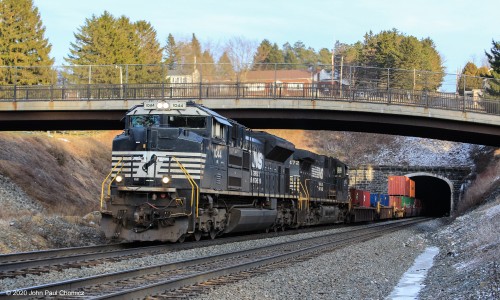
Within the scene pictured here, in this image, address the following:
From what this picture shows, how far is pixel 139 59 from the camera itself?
5775 centimetres

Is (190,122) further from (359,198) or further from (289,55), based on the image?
(289,55)

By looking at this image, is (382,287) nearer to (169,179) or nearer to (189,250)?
(189,250)

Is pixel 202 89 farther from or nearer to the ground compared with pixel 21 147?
farther from the ground

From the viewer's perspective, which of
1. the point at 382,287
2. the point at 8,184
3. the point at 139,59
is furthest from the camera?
the point at 139,59

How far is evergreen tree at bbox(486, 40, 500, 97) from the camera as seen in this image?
31.2 metres

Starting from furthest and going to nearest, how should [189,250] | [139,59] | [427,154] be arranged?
[427,154] → [139,59] → [189,250]

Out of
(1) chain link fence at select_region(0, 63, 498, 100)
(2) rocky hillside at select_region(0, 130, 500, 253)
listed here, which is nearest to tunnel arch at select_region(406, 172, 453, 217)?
(2) rocky hillside at select_region(0, 130, 500, 253)

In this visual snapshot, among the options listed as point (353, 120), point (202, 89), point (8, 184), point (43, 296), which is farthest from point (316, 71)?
point (43, 296)

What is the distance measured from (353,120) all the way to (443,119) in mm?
4491

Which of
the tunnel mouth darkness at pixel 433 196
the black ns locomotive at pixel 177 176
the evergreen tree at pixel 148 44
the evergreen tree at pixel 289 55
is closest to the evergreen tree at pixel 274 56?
the evergreen tree at pixel 289 55

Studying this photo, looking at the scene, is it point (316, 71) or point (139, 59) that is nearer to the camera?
point (316, 71)

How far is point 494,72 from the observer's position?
52281 millimetres

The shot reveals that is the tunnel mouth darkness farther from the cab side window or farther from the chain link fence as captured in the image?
the cab side window

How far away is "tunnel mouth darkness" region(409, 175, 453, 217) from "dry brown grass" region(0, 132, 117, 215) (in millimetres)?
39455
